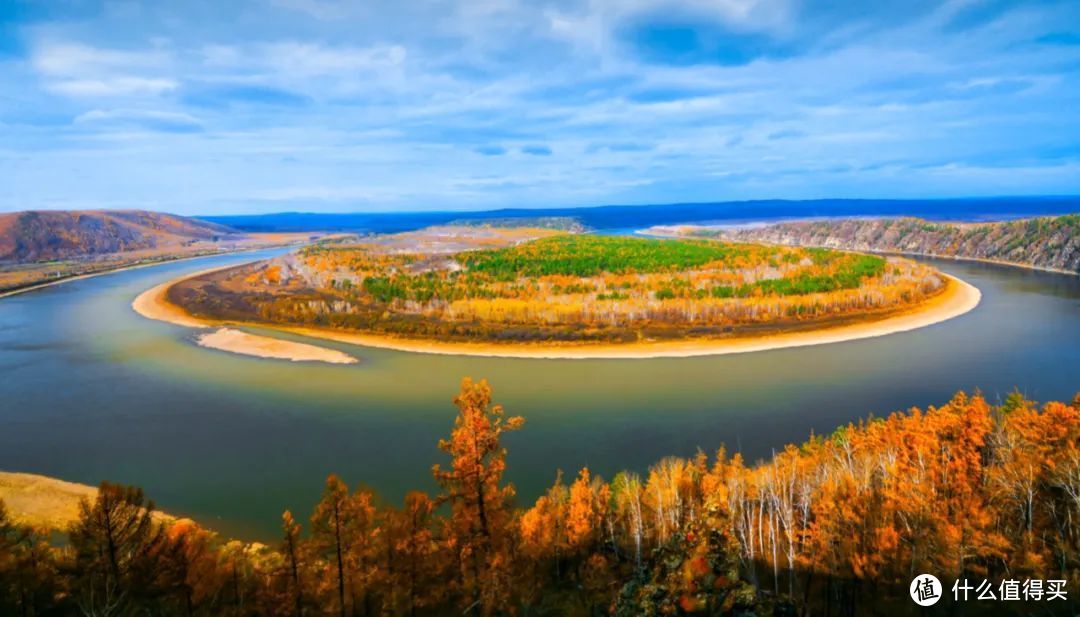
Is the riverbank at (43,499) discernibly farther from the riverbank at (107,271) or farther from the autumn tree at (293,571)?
the riverbank at (107,271)

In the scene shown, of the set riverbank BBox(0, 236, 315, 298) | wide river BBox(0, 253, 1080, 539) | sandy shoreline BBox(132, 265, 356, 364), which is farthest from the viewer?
riverbank BBox(0, 236, 315, 298)

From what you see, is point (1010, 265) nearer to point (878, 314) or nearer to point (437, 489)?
point (878, 314)

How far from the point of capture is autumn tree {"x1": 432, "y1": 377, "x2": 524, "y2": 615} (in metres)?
15.2

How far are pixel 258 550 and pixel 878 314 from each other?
67293 millimetres

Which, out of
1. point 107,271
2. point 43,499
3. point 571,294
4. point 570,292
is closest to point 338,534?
point 43,499

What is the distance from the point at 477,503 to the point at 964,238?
16560cm

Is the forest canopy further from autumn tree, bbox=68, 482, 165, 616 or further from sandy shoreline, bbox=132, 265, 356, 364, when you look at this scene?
autumn tree, bbox=68, 482, 165, 616

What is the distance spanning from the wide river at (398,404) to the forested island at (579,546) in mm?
8334

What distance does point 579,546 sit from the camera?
65.7ft

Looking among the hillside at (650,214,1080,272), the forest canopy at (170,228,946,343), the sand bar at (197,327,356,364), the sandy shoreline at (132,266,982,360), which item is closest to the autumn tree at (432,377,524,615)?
the sandy shoreline at (132,266,982,360)

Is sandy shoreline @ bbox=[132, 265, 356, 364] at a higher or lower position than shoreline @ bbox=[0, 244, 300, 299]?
lower
